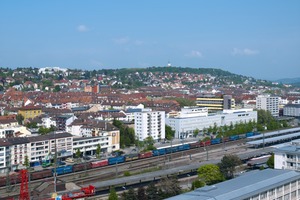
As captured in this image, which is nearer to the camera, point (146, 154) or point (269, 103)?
point (146, 154)

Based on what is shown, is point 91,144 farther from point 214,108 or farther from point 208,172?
point 214,108

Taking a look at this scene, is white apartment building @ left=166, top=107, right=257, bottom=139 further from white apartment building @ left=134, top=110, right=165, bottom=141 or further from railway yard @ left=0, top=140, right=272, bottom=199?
railway yard @ left=0, top=140, right=272, bottom=199

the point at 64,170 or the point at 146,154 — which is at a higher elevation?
the point at 146,154

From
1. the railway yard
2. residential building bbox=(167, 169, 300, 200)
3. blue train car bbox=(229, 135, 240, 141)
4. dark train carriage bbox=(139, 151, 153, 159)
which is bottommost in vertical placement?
the railway yard

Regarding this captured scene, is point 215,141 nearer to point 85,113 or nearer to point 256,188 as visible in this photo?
point 85,113

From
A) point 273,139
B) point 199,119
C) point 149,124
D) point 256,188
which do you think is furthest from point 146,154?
point 256,188

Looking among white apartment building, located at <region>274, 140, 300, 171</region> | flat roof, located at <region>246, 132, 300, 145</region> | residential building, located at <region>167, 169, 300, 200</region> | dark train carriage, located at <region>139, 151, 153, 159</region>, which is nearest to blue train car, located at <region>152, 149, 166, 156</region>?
dark train carriage, located at <region>139, 151, 153, 159</region>

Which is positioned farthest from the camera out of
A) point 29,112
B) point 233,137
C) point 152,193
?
point 29,112
